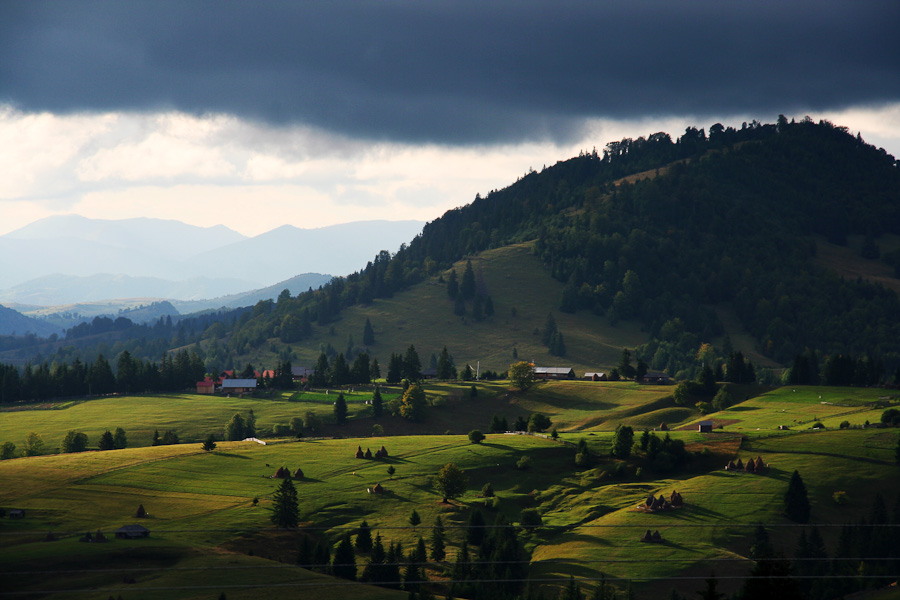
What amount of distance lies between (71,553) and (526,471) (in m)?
65.7

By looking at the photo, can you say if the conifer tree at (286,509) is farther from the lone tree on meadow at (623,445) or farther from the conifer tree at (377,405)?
the conifer tree at (377,405)

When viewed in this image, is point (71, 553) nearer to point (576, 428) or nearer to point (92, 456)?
point (92, 456)

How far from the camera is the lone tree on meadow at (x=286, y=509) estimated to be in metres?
106

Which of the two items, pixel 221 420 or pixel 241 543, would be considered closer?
pixel 241 543

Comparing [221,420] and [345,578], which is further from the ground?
[221,420]

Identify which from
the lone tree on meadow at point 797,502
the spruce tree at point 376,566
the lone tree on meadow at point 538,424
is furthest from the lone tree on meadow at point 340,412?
the lone tree on meadow at point 797,502

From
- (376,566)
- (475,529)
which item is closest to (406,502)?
(475,529)

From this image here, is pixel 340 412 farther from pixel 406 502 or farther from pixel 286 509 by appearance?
pixel 286 509

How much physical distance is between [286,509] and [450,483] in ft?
78.0

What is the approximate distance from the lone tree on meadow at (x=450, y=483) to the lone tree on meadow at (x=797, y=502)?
42.8 metres

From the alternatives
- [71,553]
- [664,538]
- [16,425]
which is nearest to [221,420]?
[16,425]

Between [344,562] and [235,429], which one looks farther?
[235,429]

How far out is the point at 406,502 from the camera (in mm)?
117375

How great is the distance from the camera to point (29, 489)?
116m
